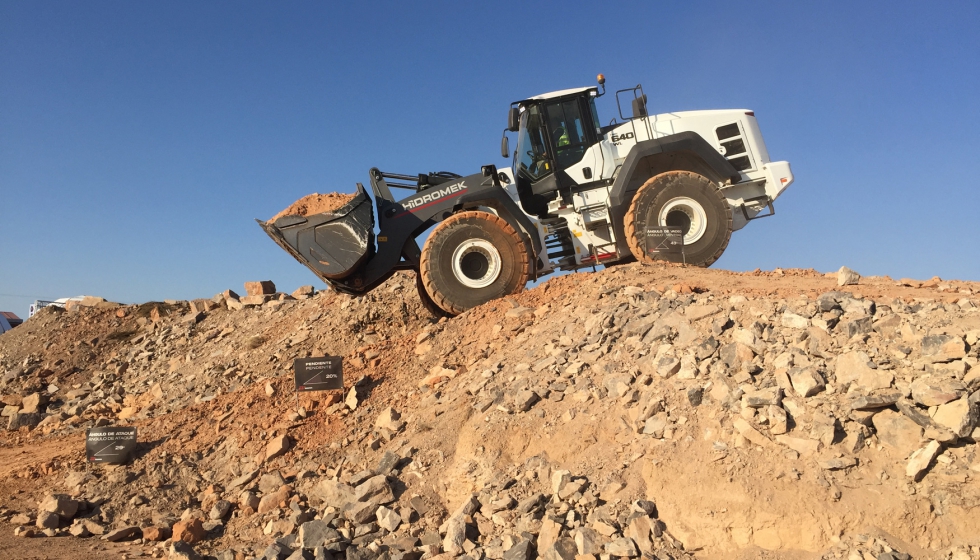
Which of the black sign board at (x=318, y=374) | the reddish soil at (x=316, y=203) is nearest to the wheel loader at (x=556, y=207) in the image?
the black sign board at (x=318, y=374)

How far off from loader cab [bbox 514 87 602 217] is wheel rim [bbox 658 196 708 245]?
62.4 inches

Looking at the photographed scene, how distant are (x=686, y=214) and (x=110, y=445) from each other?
8.12m

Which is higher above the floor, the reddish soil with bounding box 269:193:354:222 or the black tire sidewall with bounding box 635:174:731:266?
the reddish soil with bounding box 269:193:354:222

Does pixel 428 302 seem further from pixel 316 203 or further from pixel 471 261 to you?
pixel 316 203

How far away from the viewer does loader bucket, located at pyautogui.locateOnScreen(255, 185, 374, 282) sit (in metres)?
9.66

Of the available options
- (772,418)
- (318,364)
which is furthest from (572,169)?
(772,418)

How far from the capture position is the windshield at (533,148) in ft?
35.9

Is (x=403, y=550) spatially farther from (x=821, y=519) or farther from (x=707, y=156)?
(x=707, y=156)

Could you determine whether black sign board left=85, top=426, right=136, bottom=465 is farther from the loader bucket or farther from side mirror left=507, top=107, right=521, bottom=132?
side mirror left=507, top=107, right=521, bottom=132

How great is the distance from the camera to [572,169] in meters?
10.8

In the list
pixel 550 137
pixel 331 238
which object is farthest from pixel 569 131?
pixel 331 238

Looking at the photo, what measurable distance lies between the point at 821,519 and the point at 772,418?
85 centimetres

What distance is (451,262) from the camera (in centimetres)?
986

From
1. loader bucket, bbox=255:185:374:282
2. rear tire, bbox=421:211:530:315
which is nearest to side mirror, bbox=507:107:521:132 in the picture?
rear tire, bbox=421:211:530:315
